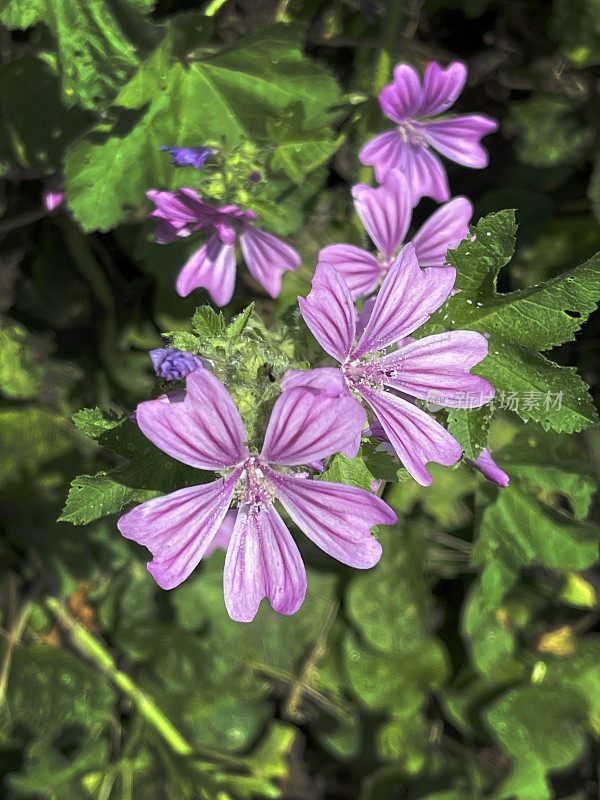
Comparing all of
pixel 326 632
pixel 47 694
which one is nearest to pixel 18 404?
pixel 47 694

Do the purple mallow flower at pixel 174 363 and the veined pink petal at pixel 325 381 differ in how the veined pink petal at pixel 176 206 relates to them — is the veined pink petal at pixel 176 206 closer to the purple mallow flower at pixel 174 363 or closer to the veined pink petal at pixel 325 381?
the purple mallow flower at pixel 174 363

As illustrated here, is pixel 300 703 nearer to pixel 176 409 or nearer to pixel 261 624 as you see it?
pixel 261 624

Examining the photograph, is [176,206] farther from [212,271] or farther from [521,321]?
[521,321]

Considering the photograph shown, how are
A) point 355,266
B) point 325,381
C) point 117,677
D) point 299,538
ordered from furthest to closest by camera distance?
point 117,677
point 299,538
point 355,266
point 325,381

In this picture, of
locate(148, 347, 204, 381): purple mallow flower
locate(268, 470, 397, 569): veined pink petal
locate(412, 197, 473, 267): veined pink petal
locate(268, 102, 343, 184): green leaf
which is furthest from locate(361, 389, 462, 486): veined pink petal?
locate(268, 102, 343, 184): green leaf

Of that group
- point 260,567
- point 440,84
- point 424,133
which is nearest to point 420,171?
point 424,133

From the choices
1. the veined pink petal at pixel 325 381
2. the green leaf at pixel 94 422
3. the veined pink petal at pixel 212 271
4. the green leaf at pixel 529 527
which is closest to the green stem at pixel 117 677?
the green leaf at pixel 529 527
